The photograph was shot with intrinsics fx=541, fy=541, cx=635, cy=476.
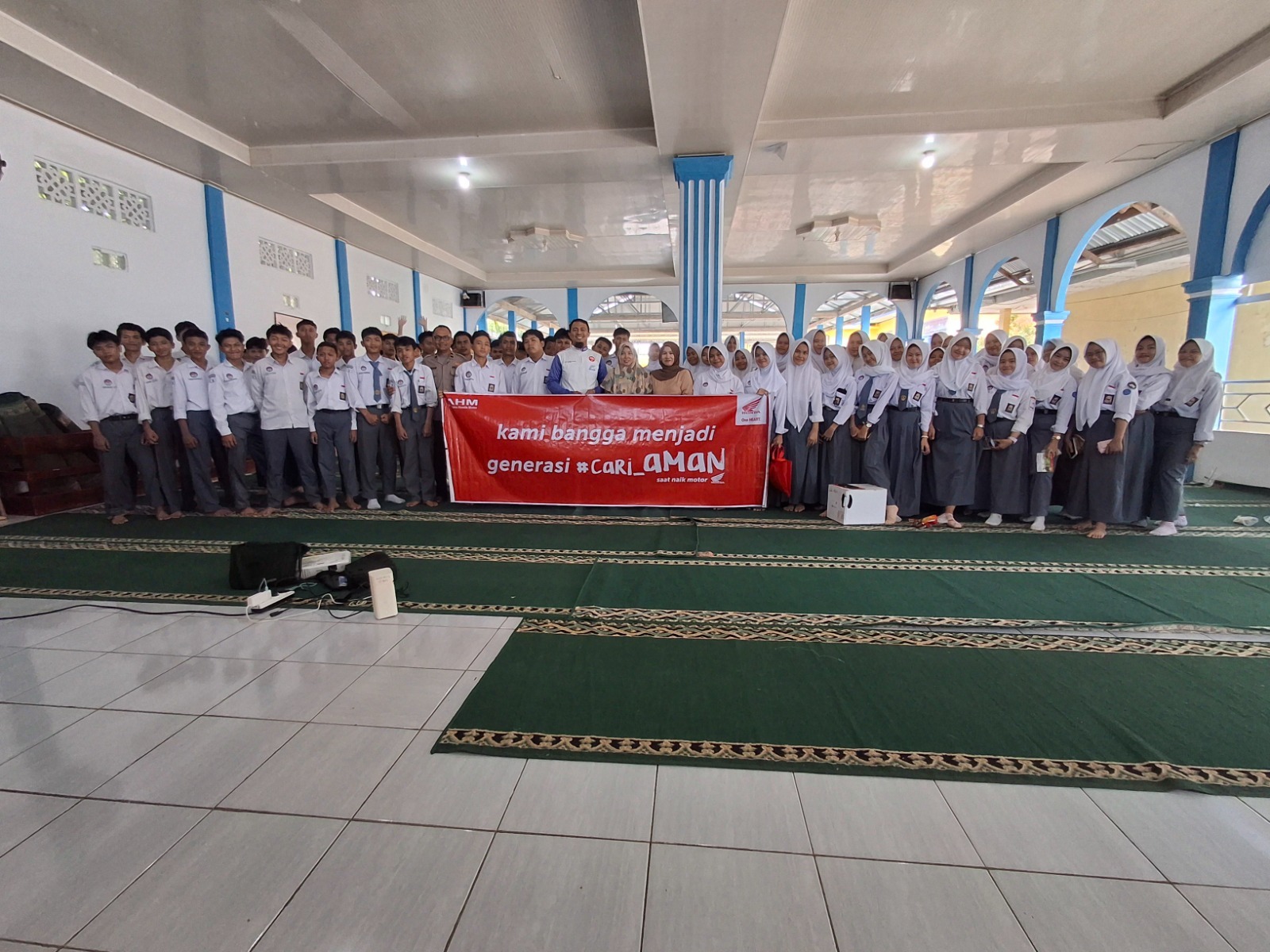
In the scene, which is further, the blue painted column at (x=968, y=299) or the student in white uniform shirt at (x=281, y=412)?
the blue painted column at (x=968, y=299)

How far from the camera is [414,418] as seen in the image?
499 cm

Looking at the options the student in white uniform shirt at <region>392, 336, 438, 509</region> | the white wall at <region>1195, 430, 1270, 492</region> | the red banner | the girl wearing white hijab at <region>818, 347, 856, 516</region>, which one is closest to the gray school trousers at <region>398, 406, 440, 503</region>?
the student in white uniform shirt at <region>392, 336, 438, 509</region>

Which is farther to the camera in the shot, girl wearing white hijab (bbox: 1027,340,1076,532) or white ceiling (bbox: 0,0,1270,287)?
girl wearing white hijab (bbox: 1027,340,1076,532)

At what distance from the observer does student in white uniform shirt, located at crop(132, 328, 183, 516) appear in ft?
14.6

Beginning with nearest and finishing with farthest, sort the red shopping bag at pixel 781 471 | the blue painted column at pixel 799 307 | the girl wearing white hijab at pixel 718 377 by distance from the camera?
the red shopping bag at pixel 781 471, the girl wearing white hijab at pixel 718 377, the blue painted column at pixel 799 307

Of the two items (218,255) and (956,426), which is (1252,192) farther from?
(218,255)

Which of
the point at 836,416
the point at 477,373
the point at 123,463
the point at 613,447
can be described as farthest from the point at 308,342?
the point at 836,416

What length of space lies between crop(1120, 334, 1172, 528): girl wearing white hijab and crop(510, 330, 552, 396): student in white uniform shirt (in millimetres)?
4647

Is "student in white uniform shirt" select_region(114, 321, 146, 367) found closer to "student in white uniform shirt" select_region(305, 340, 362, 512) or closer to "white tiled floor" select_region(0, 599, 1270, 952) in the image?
"student in white uniform shirt" select_region(305, 340, 362, 512)

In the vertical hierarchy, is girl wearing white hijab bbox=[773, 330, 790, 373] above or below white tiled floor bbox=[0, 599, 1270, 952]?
above

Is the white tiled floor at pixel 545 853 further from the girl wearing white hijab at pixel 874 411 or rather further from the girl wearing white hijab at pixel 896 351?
the girl wearing white hijab at pixel 896 351

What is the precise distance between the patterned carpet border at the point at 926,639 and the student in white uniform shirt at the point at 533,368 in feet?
10.00

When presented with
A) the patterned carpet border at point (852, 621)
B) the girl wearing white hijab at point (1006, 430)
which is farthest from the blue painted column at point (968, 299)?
the patterned carpet border at point (852, 621)

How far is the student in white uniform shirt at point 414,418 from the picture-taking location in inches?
192
